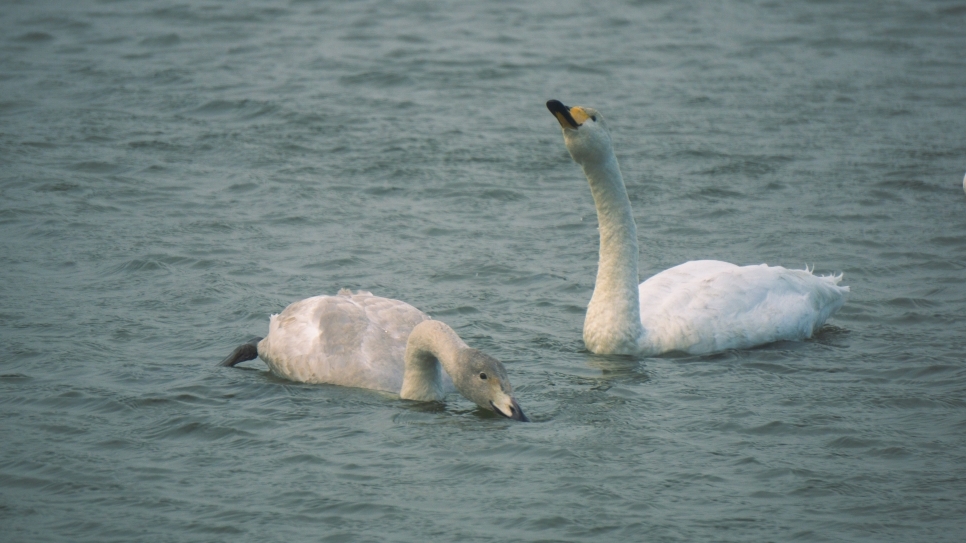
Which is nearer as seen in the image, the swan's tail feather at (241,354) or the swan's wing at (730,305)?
the swan's tail feather at (241,354)

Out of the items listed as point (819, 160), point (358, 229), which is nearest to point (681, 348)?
point (358, 229)

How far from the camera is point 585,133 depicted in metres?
9.06

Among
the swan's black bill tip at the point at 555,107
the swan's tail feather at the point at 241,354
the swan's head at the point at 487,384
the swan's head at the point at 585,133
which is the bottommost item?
the swan's tail feather at the point at 241,354

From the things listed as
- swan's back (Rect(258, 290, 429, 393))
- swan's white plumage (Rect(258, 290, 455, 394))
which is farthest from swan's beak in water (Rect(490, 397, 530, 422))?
swan's back (Rect(258, 290, 429, 393))

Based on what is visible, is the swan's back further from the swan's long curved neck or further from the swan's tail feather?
the swan's long curved neck

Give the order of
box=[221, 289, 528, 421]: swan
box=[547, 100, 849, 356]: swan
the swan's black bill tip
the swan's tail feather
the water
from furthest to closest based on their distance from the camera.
Answer: box=[547, 100, 849, 356]: swan < the swan's tail feather < the swan's black bill tip < box=[221, 289, 528, 421]: swan < the water

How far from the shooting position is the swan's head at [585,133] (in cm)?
901

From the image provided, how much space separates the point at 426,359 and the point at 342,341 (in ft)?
2.65

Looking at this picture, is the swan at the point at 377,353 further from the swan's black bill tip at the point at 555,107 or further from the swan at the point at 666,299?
the swan's black bill tip at the point at 555,107

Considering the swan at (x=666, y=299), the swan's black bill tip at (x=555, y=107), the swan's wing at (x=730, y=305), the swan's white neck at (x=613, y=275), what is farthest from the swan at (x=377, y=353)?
the swan's wing at (x=730, y=305)

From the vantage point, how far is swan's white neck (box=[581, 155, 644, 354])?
30.9 ft

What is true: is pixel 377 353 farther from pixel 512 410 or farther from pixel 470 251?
pixel 470 251

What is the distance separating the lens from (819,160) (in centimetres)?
1423

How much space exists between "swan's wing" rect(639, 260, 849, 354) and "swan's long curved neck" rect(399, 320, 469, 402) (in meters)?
1.72
